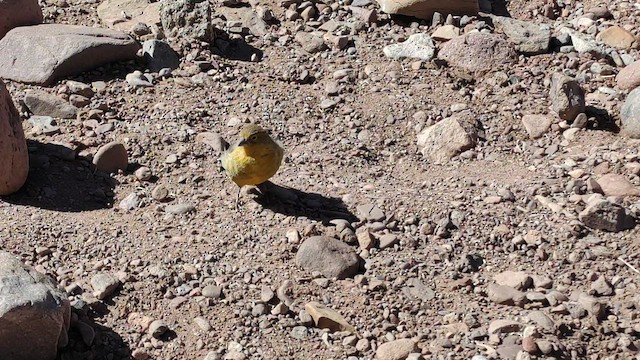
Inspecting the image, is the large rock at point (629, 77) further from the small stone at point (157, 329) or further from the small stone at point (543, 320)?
the small stone at point (157, 329)

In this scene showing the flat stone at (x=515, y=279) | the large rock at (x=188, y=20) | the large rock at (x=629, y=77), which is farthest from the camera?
the large rock at (x=188, y=20)

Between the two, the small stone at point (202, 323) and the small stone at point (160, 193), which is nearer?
the small stone at point (202, 323)

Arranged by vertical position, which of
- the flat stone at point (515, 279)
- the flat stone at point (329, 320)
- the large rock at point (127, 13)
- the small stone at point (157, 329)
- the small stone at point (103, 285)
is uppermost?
the flat stone at point (515, 279)

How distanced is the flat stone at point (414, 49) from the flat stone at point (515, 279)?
3001 millimetres

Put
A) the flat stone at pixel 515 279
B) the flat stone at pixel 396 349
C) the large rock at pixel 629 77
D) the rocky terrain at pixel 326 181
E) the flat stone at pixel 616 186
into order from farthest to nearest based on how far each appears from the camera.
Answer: the large rock at pixel 629 77 < the flat stone at pixel 616 186 < the flat stone at pixel 515 279 < the rocky terrain at pixel 326 181 < the flat stone at pixel 396 349

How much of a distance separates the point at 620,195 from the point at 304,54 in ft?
11.0

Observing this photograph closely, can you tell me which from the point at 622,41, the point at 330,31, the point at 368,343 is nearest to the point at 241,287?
the point at 368,343

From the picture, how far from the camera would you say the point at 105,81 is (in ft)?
28.5

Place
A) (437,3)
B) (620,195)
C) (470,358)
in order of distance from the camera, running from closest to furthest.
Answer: (470,358) < (620,195) < (437,3)

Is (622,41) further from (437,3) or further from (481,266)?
(481,266)

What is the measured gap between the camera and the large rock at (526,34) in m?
8.95

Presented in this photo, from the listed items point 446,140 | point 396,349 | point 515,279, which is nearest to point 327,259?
point 396,349

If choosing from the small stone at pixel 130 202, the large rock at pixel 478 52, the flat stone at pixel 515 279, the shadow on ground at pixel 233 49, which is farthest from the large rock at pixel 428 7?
the flat stone at pixel 515 279

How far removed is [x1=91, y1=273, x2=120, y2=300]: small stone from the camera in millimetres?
6168
